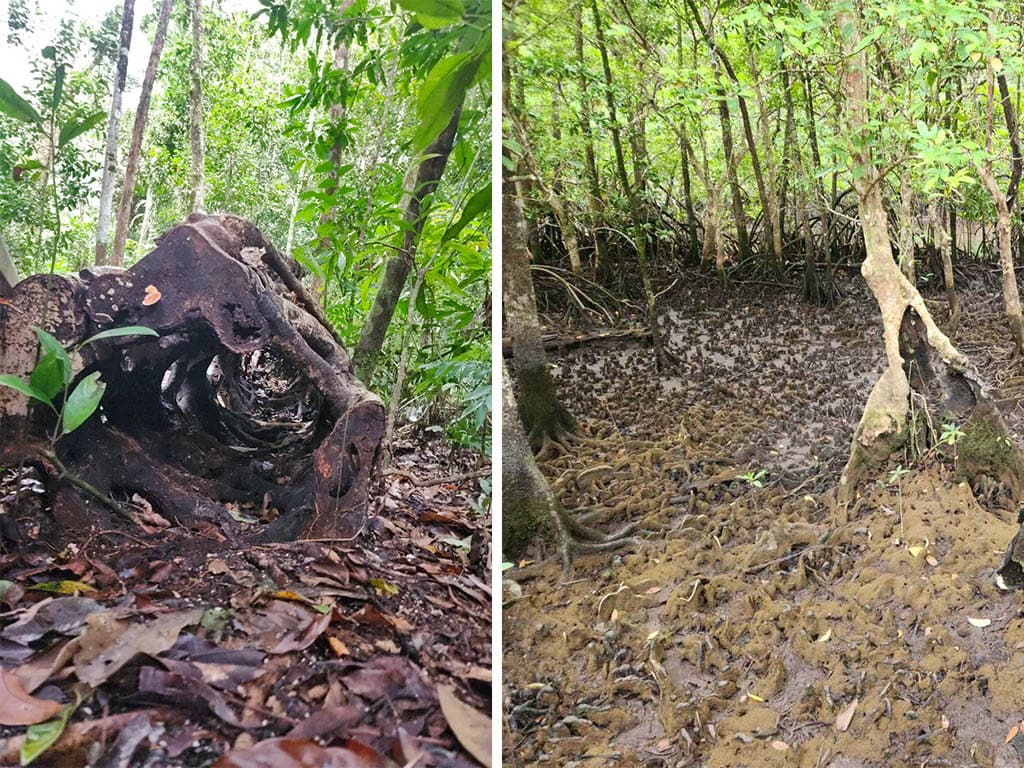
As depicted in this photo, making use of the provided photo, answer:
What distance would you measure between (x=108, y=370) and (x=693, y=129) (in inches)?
40.1

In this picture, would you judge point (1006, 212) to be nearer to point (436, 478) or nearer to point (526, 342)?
point (526, 342)

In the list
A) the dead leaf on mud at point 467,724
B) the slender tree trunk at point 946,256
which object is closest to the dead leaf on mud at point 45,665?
the dead leaf on mud at point 467,724

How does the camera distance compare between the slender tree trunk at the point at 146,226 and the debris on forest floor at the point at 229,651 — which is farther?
the slender tree trunk at the point at 146,226

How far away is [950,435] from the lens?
1.21m

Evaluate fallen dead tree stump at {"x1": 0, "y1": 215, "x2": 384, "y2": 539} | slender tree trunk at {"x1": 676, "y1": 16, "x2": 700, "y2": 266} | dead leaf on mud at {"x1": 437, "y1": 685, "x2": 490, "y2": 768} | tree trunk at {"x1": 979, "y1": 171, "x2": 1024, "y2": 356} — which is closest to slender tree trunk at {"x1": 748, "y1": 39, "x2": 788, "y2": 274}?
slender tree trunk at {"x1": 676, "y1": 16, "x2": 700, "y2": 266}

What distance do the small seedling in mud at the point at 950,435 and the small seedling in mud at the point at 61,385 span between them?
1.18 m

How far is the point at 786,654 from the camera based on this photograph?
112 centimetres

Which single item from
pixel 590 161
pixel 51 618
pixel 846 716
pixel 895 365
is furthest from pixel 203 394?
pixel 895 365

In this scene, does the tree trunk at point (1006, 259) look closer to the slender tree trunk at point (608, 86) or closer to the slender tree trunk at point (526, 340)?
the slender tree trunk at point (608, 86)

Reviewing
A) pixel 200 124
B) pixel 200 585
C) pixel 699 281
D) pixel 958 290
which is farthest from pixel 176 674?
pixel 958 290

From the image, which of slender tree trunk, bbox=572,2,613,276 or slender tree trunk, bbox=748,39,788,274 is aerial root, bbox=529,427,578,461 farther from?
slender tree trunk, bbox=748,39,788,274

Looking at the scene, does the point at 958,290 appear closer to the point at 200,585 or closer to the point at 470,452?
the point at 470,452

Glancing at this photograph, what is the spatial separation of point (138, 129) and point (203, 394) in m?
0.28

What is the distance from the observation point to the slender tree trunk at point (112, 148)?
740mm
